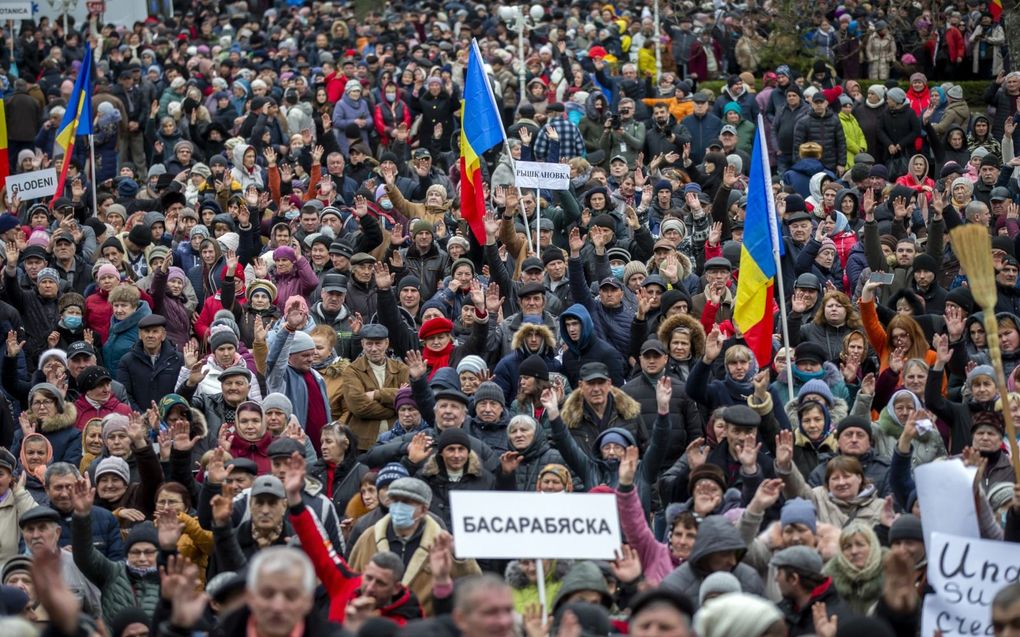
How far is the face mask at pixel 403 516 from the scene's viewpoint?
8820 mm

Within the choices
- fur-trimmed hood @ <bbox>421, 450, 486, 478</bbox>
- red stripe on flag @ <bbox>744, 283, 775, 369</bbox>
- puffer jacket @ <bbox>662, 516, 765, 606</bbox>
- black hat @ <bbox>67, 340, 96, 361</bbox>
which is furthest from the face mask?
black hat @ <bbox>67, 340, 96, 361</bbox>

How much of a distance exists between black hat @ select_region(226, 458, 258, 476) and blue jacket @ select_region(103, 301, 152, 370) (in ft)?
11.9

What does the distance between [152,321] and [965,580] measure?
677 cm

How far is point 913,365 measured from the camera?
11188 millimetres

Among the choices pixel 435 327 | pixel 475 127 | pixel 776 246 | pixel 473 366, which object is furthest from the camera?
pixel 475 127

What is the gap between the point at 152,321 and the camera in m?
12.6

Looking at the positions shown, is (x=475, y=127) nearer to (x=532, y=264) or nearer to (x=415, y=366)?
(x=532, y=264)

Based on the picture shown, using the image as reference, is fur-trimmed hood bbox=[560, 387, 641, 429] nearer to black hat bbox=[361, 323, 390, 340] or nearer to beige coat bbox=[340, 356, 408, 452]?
beige coat bbox=[340, 356, 408, 452]

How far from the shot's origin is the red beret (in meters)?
12.4

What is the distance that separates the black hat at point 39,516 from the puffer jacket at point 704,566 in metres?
3.28

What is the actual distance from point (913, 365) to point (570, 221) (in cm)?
547

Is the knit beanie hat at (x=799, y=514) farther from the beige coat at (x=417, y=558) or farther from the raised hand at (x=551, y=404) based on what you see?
the raised hand at (x=551, y=404)

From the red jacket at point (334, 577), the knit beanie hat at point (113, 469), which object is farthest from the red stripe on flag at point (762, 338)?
the red jacket at point (334, 577)

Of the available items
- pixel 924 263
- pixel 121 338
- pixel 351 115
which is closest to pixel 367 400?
pixel 121 338
